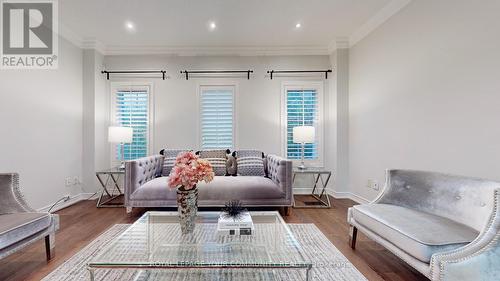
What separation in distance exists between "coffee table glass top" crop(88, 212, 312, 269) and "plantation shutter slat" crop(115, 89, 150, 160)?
2562 millimetres

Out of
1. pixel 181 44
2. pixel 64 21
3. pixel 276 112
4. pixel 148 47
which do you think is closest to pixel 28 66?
pixel 64 21

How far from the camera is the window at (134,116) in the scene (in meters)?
4.38

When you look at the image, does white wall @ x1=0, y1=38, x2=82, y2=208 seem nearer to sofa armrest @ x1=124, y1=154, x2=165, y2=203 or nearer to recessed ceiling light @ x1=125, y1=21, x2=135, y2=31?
recessed ceiling light @ x1=125, y1=21, x2=135, y2=31

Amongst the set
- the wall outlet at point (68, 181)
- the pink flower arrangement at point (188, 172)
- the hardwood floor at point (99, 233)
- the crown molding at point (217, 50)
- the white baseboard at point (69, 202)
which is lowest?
the hardwood floor at point (99, 233)

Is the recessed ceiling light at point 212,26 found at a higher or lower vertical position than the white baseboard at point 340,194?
higher

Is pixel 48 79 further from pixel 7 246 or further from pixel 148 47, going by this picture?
pixel 7 246

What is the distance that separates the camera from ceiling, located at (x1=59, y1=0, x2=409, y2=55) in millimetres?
3080

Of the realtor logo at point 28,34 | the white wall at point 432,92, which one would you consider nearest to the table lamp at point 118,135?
the realtor logo at point 28,34

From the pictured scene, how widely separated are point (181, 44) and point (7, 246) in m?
3.59

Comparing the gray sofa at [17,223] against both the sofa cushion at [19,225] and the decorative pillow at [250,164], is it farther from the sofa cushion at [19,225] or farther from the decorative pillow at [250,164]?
the decorative pillow at [250,164]

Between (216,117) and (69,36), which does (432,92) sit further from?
(69,36)

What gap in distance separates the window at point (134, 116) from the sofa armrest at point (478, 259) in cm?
430

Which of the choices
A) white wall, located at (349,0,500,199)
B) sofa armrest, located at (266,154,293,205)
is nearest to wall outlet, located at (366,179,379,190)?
white wall, located at (349,0,500,199)

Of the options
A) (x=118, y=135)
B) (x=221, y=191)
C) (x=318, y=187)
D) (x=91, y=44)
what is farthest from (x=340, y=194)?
(x=91, y=44)
